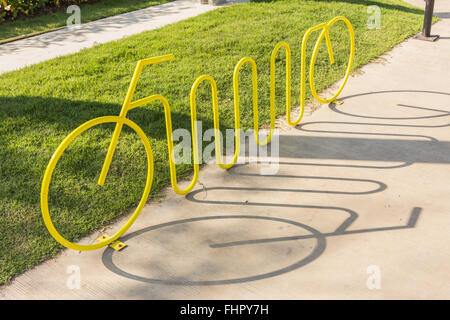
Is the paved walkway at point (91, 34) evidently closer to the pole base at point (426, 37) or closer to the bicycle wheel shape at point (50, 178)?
the pole base at point (426, 37)

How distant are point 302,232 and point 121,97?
3.28 metres

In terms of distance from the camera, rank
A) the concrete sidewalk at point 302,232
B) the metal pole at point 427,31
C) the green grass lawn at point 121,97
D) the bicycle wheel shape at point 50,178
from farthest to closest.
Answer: the metal pole at point 427,31 < the green grass lawn at point 121,97 < the concrete sidewalk at point 302,232 < the bicycle wheel shape at point 50,178

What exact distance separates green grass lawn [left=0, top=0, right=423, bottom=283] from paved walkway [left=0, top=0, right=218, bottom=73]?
0.41 meters

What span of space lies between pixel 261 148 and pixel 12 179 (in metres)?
2.46

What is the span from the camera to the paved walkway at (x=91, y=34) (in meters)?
7.83

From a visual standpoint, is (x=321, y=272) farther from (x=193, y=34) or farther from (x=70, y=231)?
(x=193, y=34)

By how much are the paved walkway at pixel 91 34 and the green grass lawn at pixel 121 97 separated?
407 mm

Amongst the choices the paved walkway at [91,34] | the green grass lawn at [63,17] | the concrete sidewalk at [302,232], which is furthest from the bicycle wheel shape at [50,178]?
the green grass lawn at [63,17]

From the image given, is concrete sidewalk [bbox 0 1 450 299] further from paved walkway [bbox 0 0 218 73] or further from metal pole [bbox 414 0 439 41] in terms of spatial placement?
paved walkway [bbox 0 0 218 73]

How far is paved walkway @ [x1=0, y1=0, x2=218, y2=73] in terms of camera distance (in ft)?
25.7

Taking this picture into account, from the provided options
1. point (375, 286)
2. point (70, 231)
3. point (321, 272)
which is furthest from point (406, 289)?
point (70, 231)

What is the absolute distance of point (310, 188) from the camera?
15.2 ft
